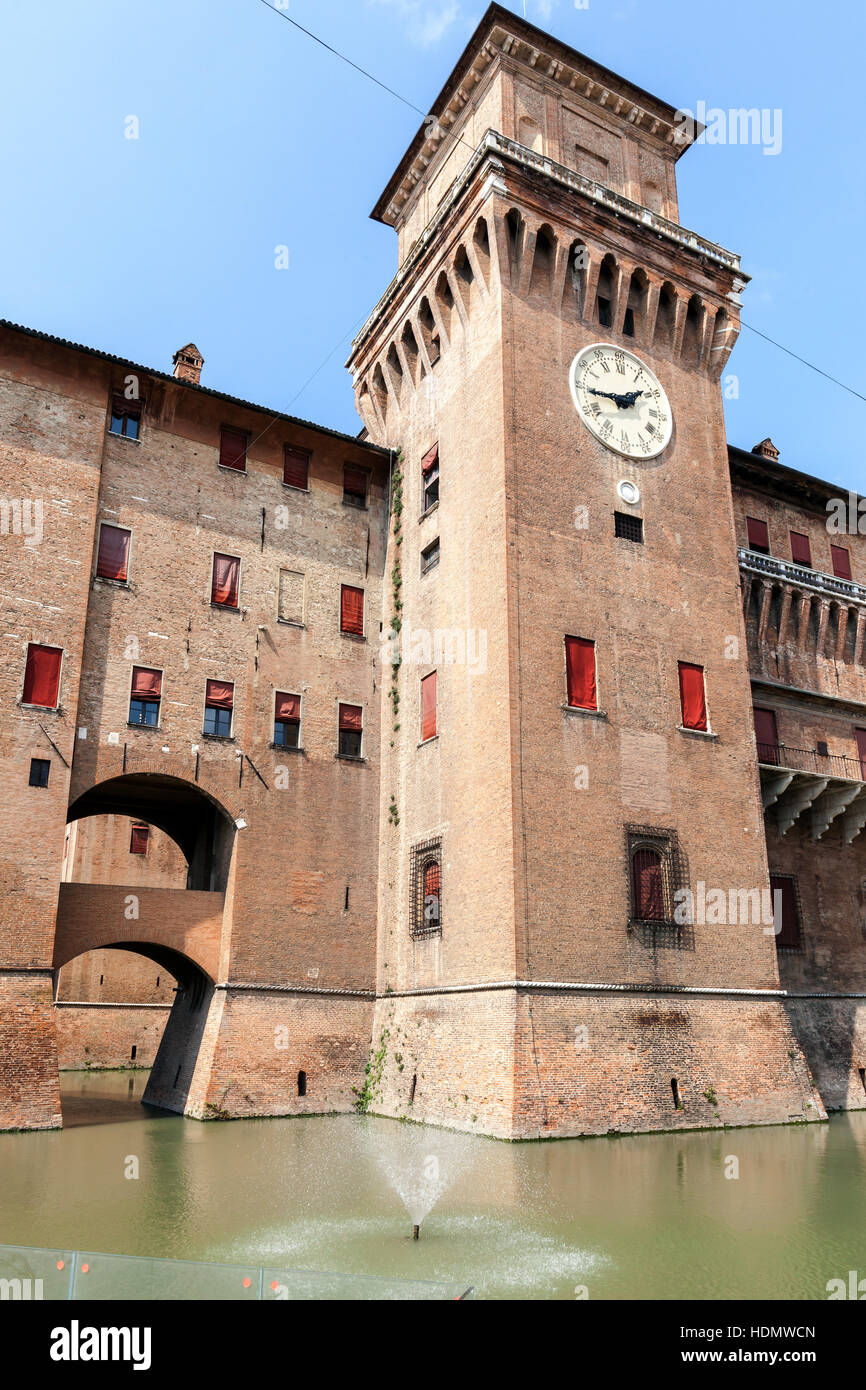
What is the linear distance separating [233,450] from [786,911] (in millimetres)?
20117

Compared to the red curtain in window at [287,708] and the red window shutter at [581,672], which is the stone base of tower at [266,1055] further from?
the red window shutter at [581,672]

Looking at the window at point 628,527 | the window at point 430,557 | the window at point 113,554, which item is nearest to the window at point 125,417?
the window at point 113,554

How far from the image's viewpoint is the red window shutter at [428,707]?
25625 mm

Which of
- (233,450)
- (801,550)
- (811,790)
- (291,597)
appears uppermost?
(801,550)

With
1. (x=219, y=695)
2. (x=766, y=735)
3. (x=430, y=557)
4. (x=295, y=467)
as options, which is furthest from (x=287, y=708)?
(x=766, y=735)

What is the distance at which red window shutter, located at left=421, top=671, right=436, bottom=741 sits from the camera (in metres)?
25.6

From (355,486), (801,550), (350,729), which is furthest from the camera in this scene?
(801,550)

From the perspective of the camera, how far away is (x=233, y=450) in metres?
27.5

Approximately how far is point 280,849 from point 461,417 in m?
12.2

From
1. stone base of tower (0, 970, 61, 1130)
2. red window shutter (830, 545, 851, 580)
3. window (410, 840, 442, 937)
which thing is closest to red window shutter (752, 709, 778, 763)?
red window shutter (830, 545, 851, 580)

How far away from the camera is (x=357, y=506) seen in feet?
96.9

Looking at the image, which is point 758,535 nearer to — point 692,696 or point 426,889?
point 692,696
